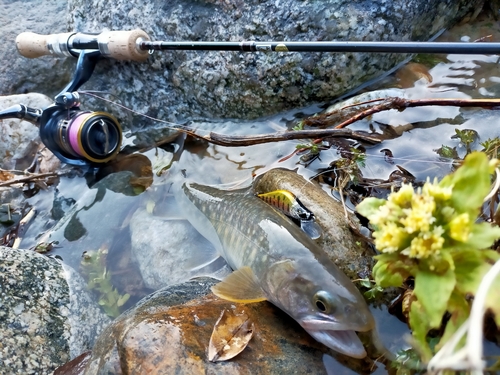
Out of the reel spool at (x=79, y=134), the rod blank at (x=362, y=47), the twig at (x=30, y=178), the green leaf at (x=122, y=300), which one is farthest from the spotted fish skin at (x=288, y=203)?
the twig at (x=30, y=178)

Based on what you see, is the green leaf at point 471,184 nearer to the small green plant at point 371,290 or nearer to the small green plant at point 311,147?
the small green plant at point 371,290

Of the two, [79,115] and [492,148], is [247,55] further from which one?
[492,148]

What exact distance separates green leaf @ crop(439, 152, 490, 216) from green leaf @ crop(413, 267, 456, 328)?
21 centimetres

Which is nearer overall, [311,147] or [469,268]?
[469,268]

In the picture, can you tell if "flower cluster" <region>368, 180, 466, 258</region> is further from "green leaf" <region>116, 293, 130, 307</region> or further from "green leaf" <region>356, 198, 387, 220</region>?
"green leaf" <region>116, 293, 130, 307</region>

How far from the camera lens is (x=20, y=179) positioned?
14.2ft

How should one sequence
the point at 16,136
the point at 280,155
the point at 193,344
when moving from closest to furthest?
the point at 193,344
the point at 280,155
the point at 16,136

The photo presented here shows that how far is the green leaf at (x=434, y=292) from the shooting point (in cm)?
126

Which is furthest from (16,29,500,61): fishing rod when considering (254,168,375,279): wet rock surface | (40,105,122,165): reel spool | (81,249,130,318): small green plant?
(81,249,130,318): small green plant

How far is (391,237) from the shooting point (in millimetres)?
1338

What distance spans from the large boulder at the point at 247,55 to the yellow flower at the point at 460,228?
2.94 m

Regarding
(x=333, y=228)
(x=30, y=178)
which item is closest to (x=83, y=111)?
(x=30, y=178)

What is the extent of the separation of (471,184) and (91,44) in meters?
4.16

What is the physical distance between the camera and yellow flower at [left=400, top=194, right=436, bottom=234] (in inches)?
50.3
